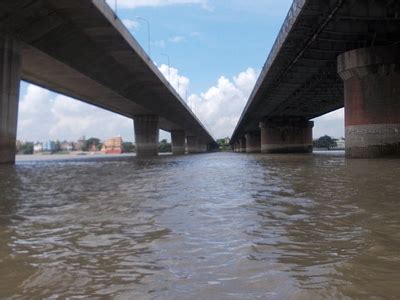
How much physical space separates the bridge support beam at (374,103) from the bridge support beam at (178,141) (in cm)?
8420

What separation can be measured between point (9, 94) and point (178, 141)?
89.5 m

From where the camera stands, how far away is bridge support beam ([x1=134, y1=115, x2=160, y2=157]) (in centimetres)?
7969

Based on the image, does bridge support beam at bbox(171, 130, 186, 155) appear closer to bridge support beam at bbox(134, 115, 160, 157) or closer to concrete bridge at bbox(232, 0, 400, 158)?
bridge support beam at bbox(134, 115, 160, 157)

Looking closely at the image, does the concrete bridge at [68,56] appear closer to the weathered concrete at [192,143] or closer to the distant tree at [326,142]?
the weathered concrete at [192,143]

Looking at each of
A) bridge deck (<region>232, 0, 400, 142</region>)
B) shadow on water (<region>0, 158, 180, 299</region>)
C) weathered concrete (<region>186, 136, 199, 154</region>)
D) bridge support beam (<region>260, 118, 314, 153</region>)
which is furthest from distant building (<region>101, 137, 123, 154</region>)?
shadow on water (<region>0, 158, 180, 299</region>)

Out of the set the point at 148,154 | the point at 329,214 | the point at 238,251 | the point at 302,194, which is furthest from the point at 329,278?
the point at 148,154

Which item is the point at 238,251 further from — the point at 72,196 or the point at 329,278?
the point at 72,196

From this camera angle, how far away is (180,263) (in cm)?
516

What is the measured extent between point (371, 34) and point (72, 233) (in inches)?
1257

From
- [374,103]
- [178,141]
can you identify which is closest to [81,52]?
[374,103]

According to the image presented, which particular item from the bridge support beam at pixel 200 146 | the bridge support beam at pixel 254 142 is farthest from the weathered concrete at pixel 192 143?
the bridge support beam at pixel 254 142

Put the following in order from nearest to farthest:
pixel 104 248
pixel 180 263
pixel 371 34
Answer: pixel 180 263
pixel 104 248
pixel 371 34

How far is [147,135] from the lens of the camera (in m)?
80.1

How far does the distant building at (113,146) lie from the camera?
599 ft
